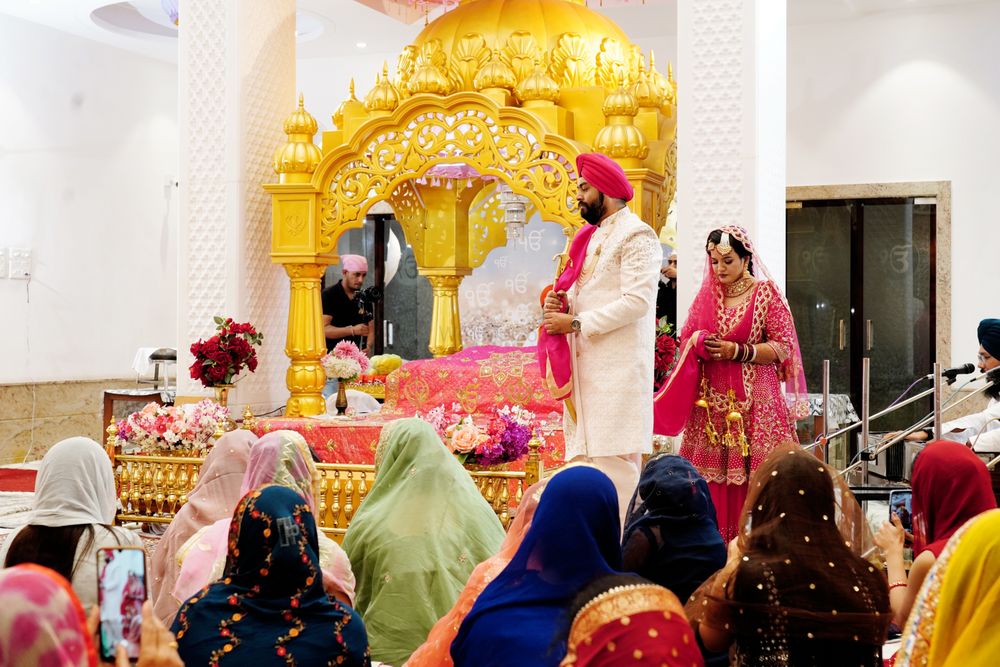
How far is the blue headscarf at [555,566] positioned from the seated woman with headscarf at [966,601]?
50 cm

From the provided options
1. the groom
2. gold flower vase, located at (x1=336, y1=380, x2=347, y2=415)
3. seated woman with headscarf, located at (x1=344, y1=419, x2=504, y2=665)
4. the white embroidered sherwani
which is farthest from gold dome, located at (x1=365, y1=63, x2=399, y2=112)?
seated woman with headscarf, located at (x1=344, y1=419, x2=504, y2=665)

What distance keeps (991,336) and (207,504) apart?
3.68 m

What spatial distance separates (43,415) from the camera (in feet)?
32.7

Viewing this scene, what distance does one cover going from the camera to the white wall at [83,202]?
981cm

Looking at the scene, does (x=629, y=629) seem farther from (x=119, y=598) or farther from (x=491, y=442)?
(x=491, y=442)

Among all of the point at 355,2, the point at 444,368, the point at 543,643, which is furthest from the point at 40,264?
the point at 543,643

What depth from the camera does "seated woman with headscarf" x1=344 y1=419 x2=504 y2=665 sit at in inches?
120

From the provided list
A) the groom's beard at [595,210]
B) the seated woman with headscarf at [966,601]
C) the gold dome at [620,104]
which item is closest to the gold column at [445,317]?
the gold dome at [620,104]

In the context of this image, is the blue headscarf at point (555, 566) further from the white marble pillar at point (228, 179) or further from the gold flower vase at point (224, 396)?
the white marble pillar at point (228, 179)

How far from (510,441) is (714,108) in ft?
7.10

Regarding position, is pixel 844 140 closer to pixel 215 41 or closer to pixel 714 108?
pixel 714 108

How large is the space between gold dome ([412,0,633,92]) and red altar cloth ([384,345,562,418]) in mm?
1683

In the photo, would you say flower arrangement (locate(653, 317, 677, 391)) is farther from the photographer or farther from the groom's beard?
the photographer

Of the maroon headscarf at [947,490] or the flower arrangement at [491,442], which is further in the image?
the flower arrangement at [491,442]
